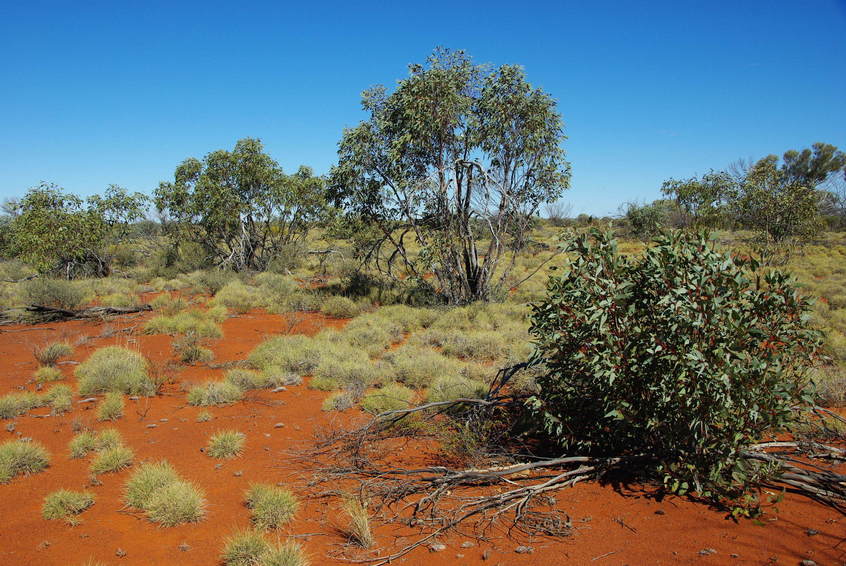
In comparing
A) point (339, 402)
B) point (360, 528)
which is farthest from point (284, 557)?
point (339, 402)

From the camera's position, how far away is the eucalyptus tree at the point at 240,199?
18859 mm

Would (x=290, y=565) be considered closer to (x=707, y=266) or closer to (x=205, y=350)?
(x=707, y=266)

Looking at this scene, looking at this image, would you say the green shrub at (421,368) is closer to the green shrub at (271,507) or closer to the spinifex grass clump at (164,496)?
the green shrub at (271,507)

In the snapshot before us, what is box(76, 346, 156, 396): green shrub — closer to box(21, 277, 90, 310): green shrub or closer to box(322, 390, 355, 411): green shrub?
box(322, 390, 355, 411): green shrub

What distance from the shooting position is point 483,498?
395cm

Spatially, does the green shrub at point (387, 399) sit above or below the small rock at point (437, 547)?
above

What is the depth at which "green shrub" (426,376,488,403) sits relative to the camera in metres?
6.58

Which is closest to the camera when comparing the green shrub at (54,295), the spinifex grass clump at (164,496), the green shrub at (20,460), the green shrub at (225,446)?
the spinifex grass clump at (164,496)

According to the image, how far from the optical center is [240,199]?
19.3m

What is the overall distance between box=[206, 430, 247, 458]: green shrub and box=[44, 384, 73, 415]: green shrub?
8.18 feet

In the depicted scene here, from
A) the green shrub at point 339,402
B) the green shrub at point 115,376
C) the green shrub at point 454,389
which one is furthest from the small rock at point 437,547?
the green shrub at point 115,376

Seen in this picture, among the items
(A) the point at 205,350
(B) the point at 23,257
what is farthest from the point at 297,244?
(A) the point at 205,350

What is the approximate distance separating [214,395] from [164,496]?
2.85m

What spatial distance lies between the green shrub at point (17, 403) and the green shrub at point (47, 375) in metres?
0.74
